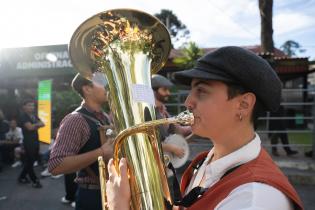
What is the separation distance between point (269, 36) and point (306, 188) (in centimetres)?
589

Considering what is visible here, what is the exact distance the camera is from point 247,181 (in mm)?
1048

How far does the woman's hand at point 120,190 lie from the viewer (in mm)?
1232

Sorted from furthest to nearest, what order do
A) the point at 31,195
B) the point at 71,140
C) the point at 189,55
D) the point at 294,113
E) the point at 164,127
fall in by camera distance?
1. the point at 189,55
2. the point at 294,113
3. the point at 31,195
4. the point at 164,127
5. the point at 71,140

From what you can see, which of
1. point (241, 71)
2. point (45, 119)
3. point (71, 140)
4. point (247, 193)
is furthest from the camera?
point (45, 119)

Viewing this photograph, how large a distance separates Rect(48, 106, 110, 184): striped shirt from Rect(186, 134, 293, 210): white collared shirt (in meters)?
1.23

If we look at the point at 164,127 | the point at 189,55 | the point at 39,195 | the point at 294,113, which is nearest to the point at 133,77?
the point at 164,127

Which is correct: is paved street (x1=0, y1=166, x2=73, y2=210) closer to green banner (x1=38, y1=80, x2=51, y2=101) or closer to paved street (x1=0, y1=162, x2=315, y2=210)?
paved street (x1=0, y1=162, x2=315, y2=210)

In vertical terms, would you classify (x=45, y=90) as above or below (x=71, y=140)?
above

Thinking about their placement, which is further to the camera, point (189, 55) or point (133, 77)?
point (189, 55)

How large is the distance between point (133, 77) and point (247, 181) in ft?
2.69

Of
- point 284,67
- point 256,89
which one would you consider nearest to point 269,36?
point 284,67

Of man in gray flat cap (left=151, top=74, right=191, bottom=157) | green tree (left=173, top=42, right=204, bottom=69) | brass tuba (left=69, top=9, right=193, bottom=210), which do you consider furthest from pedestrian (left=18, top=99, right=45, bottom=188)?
green tree (left=173, top=42, right=204, bottom=69)

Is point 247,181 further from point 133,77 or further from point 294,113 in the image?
point 294,113

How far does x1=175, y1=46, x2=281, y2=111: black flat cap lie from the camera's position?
46.0 inches
